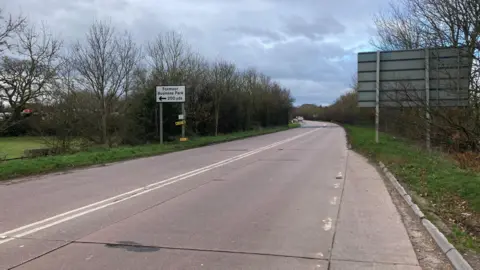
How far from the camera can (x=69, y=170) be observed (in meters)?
15.3

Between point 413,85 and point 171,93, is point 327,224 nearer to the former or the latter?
point 413,85

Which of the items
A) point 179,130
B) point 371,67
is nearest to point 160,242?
point 371,67

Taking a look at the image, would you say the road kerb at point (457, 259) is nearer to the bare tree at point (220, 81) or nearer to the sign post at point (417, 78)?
the sign post at point (417, 78)

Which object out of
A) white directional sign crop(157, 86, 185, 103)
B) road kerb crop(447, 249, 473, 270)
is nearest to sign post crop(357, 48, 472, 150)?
white directional sign crop(157, 86, 185, 103)

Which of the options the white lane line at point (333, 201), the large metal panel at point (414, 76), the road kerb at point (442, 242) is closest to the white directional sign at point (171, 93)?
the large metal panel at point (414, 76)

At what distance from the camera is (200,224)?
7172 millimetres

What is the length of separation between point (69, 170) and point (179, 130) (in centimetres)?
2047

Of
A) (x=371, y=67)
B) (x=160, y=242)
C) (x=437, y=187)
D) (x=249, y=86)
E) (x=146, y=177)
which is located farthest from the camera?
(x=249, y=86)

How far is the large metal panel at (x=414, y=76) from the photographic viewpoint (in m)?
17.0

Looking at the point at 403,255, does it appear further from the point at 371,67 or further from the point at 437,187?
the point at 371,67

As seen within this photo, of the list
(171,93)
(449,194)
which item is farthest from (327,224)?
(171,93)

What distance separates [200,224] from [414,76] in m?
17.4

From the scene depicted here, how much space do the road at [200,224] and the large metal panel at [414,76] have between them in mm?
7249

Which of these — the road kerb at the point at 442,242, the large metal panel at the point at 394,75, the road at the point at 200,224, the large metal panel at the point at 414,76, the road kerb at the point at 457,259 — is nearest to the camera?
the road kerb at the point at 457,259
